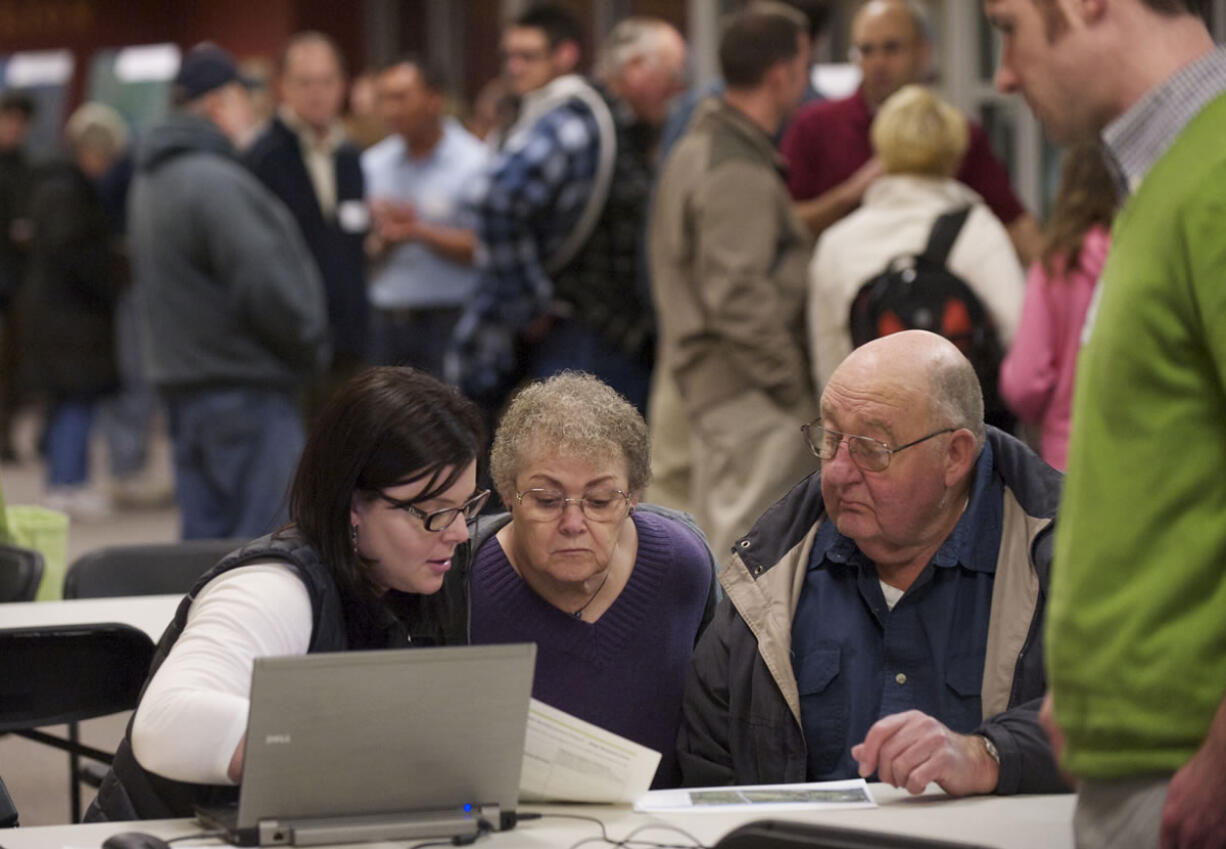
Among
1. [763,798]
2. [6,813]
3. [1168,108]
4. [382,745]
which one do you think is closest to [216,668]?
[382,745]

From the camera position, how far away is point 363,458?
2623 millimetres

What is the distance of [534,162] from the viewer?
556 centimetres

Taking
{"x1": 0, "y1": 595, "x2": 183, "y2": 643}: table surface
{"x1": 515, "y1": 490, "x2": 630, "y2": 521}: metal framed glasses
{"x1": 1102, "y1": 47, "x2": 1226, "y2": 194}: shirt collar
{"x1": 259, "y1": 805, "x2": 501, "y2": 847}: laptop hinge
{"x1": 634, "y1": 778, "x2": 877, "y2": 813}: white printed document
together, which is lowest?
{"x1": 0, "y1": 595, "x2": 183, "y2": 643}: table surface

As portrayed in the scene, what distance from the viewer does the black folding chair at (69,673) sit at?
3129 millimetres

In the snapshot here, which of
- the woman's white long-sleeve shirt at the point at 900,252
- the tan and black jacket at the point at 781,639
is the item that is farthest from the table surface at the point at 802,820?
the woman's white long-sleeve shirt at the point at 900,252

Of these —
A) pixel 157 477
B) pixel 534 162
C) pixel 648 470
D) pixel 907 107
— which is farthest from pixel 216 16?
pixel 648 470

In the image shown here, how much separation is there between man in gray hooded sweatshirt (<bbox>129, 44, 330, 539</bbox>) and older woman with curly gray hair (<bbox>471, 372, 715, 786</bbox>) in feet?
9.82

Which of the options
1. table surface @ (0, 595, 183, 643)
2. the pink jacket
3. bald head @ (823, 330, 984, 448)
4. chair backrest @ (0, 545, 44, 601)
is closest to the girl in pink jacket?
the pink jacket

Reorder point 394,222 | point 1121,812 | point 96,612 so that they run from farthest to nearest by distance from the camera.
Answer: point 394,222 → point 96,612 → point 1121,812

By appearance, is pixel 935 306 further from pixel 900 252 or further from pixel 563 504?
pixel 563 504

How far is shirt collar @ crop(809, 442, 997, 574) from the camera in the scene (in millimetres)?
2861

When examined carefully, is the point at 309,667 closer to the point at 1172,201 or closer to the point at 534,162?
the point at 1172,201

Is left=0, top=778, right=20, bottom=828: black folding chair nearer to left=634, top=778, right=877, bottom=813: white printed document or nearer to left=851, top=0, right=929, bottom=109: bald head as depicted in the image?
left=634, top=778, right=877, bottom=813: white printed document

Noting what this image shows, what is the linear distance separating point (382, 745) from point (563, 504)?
0.87 metres
